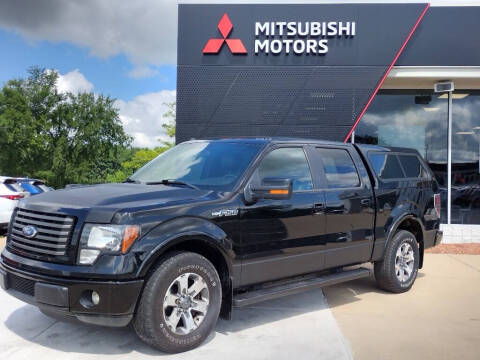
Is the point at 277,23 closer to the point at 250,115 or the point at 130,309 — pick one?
the point at 250,115

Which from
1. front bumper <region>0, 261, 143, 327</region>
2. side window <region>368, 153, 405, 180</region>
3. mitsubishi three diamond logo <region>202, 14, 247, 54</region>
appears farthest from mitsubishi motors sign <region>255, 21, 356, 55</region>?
front bumper <region>0, 261, 143, 327</region>

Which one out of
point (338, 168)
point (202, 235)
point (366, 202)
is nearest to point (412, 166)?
point (366, 202)

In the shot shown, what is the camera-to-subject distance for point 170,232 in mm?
3807

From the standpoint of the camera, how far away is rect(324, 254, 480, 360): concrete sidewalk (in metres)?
4.16

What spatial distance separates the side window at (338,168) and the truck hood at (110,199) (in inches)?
63.6

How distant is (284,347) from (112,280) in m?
1.64

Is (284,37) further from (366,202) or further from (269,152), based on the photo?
(269,152)

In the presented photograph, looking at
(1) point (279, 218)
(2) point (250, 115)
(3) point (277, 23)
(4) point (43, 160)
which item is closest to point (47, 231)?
(1) point (279, 218)

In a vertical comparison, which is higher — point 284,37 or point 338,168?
point 284,37

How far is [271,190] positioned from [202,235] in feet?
2.41

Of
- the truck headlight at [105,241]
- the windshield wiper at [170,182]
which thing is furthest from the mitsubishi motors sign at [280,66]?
the truck headlight at [105,241]

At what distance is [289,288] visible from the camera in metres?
4.65

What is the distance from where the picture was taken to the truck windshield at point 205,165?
458 cm

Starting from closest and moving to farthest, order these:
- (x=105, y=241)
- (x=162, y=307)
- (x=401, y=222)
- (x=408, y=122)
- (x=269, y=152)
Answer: (x=105, y=241) < (x=162, y=307) < (x=269, y=152) < (x=401, y=222) < (x=408, y=122)
